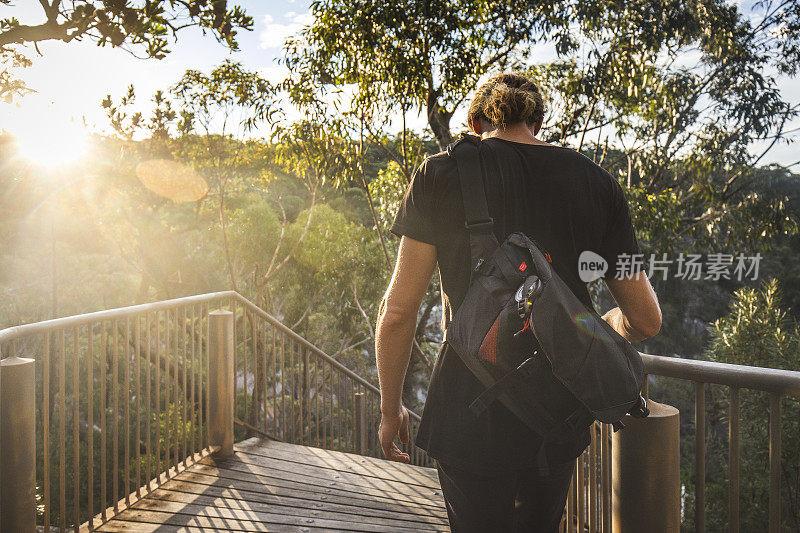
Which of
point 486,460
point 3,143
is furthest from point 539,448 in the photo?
point 3,143

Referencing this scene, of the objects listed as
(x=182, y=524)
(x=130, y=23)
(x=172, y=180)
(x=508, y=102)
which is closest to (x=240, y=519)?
(x=182, y=524)

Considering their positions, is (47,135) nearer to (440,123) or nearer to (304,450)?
(440,123)

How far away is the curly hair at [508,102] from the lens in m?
1.29

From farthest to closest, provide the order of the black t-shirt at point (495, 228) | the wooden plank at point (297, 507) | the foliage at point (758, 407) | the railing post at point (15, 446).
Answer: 1. the foliage at point (758, 407)
2. the wooden plank at point (297, 507)
3. the railing post at point (15, 446)
4. the black t-shirt at point (495, 228)

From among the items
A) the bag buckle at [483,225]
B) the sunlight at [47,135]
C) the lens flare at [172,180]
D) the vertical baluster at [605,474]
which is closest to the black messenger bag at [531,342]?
the bag buckle at [483,225]

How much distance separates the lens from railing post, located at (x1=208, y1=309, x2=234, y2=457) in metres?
3.73

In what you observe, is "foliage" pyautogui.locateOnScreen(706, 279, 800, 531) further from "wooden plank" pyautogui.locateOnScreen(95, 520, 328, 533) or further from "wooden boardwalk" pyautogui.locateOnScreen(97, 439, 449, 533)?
"wooden plank" pyautogui.locateOnScreen(95, 520, 328, 533)

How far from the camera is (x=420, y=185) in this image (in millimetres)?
1251

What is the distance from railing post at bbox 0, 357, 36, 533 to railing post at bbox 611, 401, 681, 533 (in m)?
2.01

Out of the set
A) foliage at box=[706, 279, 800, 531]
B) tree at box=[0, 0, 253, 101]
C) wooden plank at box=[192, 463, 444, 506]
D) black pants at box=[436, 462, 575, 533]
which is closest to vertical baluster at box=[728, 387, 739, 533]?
black pants at box=[436, 462, 575, 533]

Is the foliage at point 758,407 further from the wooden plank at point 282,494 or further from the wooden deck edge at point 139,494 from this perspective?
the wooden deck edge at point 139,494

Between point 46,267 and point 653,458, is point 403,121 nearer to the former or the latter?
point 653,458

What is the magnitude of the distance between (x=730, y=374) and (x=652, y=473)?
337mm

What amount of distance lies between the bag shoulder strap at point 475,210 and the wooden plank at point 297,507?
7.40 ft
